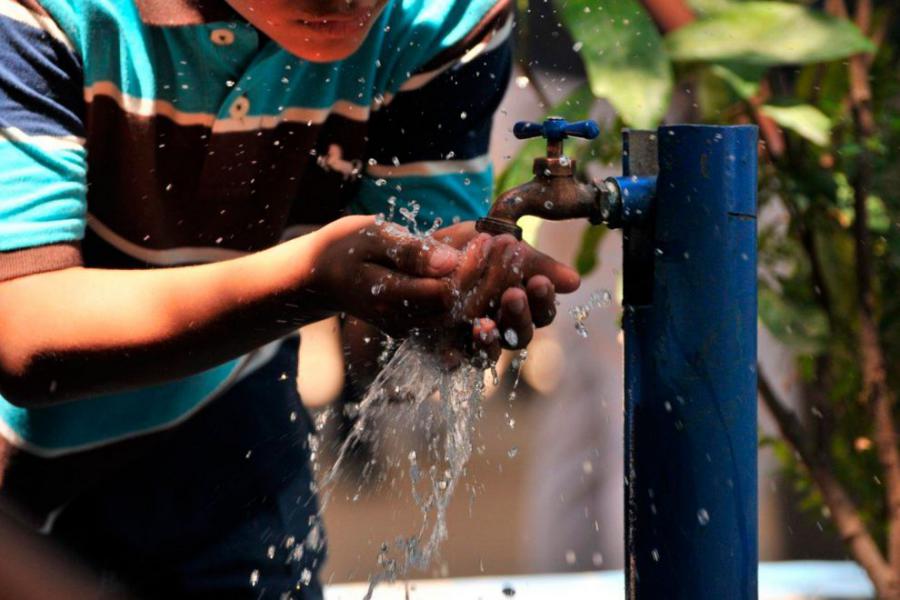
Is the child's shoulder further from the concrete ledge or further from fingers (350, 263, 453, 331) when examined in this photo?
the concrete ledge

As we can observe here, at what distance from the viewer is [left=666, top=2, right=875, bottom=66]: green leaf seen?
2.54 meters

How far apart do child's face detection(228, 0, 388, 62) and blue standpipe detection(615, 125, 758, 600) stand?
36 cm

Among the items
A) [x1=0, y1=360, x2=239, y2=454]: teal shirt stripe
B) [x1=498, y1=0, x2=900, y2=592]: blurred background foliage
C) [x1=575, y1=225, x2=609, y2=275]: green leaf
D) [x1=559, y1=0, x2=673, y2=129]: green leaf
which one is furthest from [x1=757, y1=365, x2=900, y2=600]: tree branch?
[x1=0, y1=360, x2=239, y2=454]: teal shirt stripe

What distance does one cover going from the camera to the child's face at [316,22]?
144 centimetres

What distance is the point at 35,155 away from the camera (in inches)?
58.6

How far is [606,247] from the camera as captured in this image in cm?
349

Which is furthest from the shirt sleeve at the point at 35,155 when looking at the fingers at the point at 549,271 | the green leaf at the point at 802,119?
the green leaf at the point at 802,119

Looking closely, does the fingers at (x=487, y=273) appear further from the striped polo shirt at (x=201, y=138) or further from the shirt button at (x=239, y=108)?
the shirt button at (x=239, y=108)

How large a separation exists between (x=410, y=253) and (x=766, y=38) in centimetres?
154

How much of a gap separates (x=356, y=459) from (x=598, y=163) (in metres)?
1.44

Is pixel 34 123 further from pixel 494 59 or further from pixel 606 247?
pixel 606 247

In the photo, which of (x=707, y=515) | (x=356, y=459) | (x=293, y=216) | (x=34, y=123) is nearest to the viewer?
(x=707, y=515)

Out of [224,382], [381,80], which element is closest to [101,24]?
[381,80]

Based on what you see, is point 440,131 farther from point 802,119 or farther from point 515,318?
point 802,119
